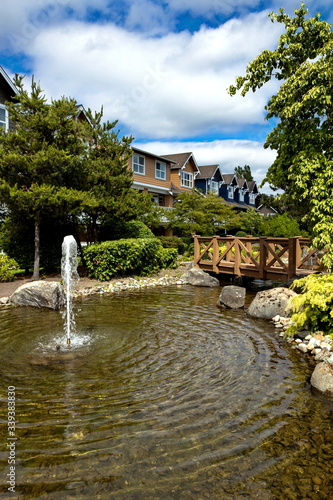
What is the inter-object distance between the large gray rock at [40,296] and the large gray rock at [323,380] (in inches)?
316

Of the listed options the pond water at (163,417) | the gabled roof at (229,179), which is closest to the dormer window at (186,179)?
the gabled roof at (229,179)

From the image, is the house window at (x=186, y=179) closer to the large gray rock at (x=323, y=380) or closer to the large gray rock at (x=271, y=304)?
the large gray rock at (x=271, y=304)

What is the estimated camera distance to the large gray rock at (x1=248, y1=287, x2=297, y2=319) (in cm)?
950

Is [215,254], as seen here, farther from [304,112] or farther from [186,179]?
[186,179]

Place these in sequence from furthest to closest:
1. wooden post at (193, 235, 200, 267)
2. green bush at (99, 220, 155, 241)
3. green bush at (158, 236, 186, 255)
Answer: green bush at (158, 236, 186, 255) → green bush at (99, 220, 155, 241) → wooden post at (193, 235, 200, 267)

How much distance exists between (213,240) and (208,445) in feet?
44.3

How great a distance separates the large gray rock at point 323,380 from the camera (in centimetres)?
502

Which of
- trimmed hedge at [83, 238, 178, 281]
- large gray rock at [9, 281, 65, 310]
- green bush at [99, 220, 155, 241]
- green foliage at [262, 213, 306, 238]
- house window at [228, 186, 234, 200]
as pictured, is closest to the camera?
large gray rock at [9, 281, 65, 310]

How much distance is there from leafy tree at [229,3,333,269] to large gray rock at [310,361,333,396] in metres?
4.25

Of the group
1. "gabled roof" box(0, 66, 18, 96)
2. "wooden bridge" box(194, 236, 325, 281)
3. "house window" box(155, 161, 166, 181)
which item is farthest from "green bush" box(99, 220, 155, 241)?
"house window" box(155, 161, 166, 181)

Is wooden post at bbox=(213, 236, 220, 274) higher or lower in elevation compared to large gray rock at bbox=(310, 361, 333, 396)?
higher

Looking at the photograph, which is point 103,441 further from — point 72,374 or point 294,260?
point 294,260

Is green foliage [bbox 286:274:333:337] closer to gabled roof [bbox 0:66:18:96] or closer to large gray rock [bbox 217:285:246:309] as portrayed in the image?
large gray rock [bbox 217:285:246:309]

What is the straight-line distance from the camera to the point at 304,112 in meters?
9.49
